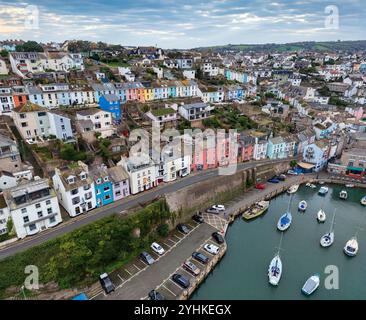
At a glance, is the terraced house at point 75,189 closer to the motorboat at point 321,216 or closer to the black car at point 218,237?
the black car at point 218,237

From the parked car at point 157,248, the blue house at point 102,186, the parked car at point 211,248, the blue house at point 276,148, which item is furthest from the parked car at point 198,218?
the blue house at point 276,148

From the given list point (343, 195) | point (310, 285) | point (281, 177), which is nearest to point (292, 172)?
point (281, 177)

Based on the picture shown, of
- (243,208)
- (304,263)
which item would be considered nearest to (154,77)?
(243,208)

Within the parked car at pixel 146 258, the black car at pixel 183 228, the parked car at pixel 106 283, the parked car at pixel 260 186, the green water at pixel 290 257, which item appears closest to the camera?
the parked car at pixel 106 283

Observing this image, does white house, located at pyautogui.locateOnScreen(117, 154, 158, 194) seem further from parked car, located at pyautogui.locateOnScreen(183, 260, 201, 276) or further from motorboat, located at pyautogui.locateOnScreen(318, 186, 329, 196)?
motorboat, located at pyautogui.locateOnScreen(318, 186, 329, 196)

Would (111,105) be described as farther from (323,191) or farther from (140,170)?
(323,191)

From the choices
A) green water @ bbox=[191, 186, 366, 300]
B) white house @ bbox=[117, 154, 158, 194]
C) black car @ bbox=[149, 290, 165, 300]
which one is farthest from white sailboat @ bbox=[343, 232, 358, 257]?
white house @ bbox=[117, 154, 158, 194]
